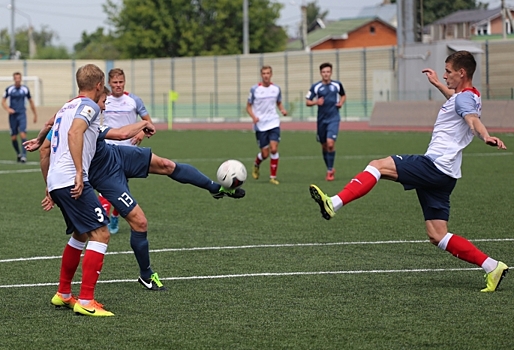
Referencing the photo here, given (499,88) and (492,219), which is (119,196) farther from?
(499,88)

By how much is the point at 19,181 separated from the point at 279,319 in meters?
12.5

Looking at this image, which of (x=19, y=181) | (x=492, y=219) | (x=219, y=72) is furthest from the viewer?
(x=219, y=72)

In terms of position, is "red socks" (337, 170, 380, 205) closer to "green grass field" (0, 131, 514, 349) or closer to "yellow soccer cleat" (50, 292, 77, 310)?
"green grass field" (0, 131, 514, 349)

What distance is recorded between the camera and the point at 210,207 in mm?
13828

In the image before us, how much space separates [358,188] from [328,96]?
422 inches

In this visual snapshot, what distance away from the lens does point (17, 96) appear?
23.8 metres

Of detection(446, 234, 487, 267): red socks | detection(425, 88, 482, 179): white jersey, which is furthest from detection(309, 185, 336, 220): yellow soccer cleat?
detection(446, 234, 487, 267): red socks

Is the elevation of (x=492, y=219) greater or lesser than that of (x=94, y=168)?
lesser

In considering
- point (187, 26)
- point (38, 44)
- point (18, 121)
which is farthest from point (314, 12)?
point (18, 121)

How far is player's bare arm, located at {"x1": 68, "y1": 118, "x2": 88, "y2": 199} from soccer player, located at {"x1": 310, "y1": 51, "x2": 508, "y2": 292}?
1975mm

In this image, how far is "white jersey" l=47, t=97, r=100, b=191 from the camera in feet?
22.4

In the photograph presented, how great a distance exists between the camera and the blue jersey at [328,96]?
18.2 metres

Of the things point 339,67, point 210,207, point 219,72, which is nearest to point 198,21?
point 219,72

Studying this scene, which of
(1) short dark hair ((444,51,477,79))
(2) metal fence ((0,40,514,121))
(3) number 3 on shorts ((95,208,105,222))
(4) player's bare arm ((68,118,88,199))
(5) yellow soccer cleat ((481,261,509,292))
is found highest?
(2) metal fence ((0,40,514,121))
